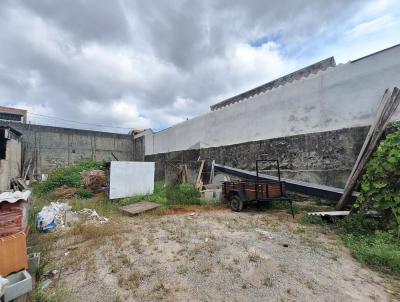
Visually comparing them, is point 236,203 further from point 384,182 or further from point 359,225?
point 384,182

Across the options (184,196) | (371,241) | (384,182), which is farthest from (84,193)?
(384,182)

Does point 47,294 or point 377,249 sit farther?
point 377,249

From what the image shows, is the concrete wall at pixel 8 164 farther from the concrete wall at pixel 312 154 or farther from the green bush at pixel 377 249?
the green bush at pixel 377 249

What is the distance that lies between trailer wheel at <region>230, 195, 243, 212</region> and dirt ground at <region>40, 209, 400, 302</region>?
1.40 meters

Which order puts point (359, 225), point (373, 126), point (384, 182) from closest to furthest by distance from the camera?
point (384, 182) < point (359, 225) < point (373, 126)

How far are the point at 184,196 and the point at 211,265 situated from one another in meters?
4.93

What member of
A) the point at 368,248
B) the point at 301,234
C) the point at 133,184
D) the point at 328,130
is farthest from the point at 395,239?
the point at 133,184

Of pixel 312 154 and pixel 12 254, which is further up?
pixel 312 154

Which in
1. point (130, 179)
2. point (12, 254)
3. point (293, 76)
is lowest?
point (12, 254)

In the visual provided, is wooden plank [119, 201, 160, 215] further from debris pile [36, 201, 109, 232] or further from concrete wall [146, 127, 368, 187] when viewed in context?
concrete wall [146, 127, 368, 187]

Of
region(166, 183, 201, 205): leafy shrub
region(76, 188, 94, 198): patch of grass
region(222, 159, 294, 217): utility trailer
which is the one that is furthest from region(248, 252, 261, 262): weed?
region(76, 188, 94, 198): patch of grass

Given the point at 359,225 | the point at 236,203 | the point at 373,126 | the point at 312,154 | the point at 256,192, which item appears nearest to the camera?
the point at 359,225

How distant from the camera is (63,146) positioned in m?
14.9

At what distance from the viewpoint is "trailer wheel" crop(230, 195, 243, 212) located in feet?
20.8
